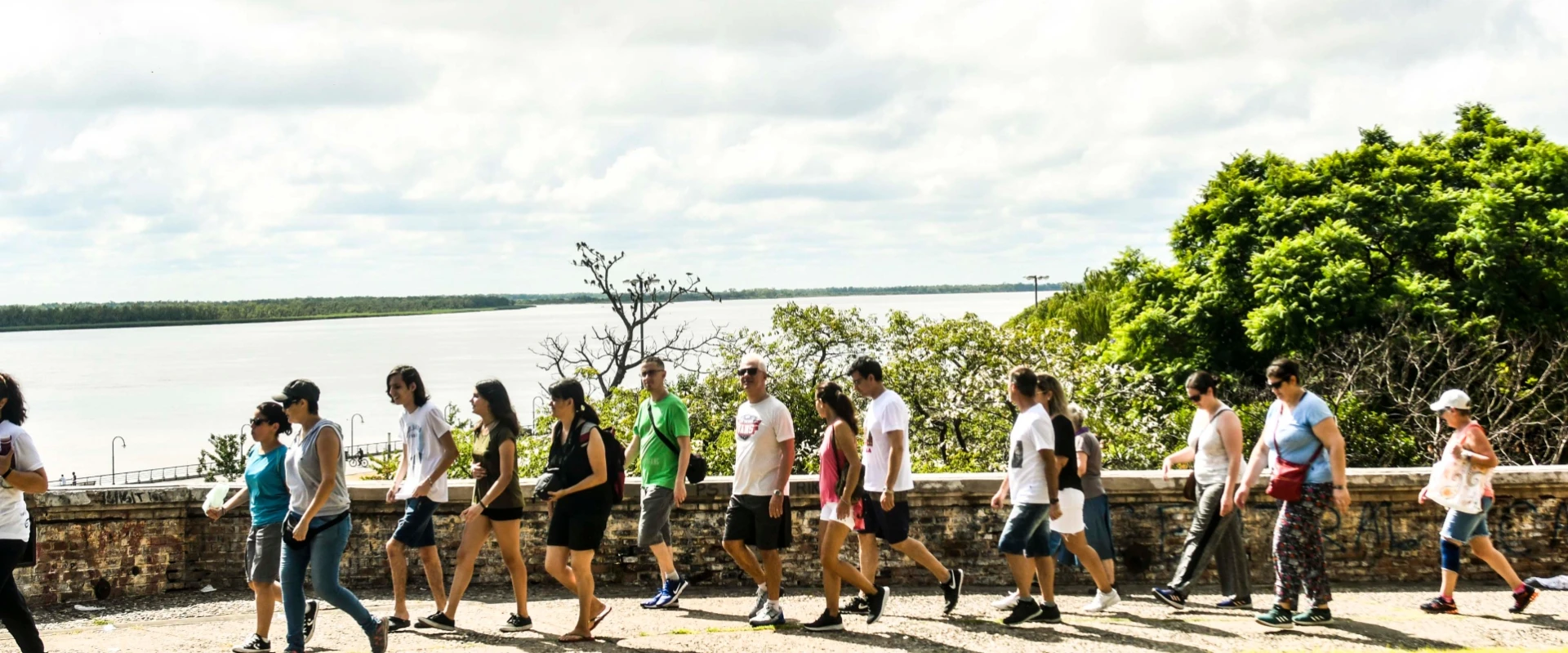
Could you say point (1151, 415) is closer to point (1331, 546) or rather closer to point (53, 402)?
point (1331, 546)

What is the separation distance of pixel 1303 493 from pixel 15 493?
6.76 metres

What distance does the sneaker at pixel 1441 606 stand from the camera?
7773mm

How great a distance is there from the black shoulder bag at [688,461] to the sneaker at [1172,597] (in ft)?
9.40

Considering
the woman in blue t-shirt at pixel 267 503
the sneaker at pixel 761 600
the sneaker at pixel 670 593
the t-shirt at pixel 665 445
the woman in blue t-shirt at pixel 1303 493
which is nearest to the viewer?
the woman in blue t-shirt at pixel 267 503

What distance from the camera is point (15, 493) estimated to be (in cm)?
659

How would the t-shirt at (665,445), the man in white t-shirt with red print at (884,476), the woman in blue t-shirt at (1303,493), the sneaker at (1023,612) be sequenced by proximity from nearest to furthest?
the woman in blue t-shirt at (1303,493) → the man in white t-shirt with red print at (884,476) → the sneaker at (1023,612) → the t-shirt at (665,445)

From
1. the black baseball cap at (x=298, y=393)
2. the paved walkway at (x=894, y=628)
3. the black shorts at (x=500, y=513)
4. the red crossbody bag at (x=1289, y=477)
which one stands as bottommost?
the paved walkway at (x=894, y=628)

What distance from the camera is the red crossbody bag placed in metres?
7.29

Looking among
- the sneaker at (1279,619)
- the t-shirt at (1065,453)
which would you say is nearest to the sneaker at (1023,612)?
the t-shirt at (1065,453)

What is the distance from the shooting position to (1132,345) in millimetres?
32406

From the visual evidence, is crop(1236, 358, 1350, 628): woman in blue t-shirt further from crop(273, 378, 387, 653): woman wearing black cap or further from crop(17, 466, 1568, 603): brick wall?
crop(273, 378, 387, 653): woman wearing black cap

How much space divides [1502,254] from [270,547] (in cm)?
2769

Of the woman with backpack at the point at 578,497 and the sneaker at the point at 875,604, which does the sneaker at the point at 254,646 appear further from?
the sneaker at the point at 875,604

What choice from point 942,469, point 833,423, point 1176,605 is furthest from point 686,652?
point 942,469
